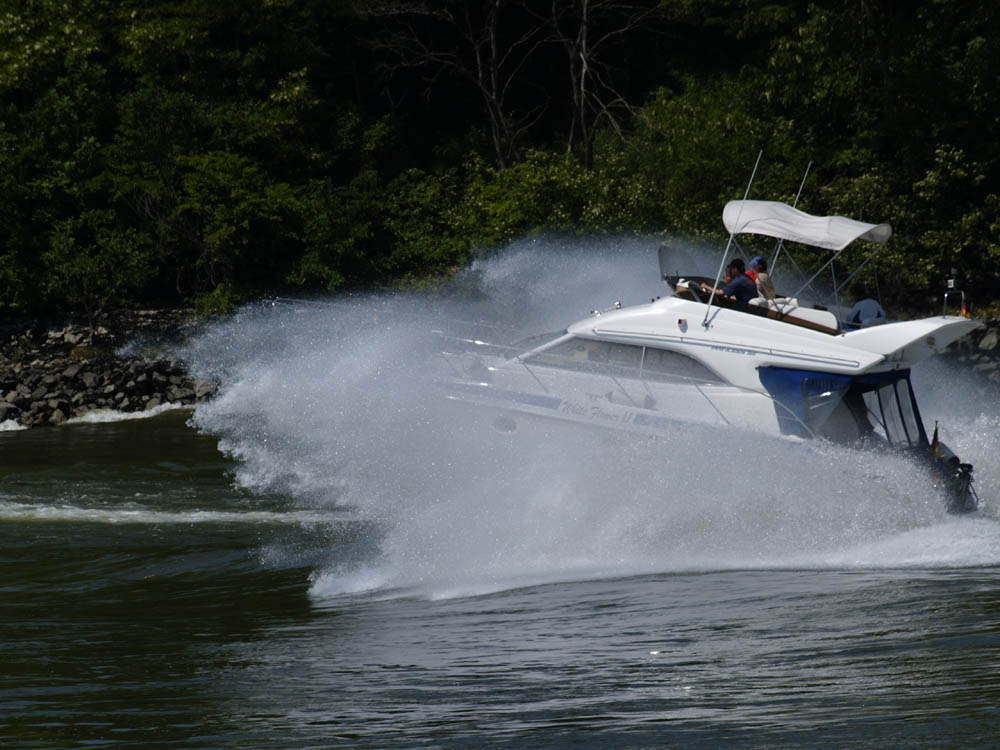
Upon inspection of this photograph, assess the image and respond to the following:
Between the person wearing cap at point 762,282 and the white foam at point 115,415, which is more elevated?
the person wearing cap at point 762,282

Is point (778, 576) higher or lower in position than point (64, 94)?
lower

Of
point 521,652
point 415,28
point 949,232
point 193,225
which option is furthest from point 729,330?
point 415,28

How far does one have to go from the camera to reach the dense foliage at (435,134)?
83.6 feet

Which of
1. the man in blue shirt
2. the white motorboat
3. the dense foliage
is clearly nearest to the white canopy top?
the man in blue shirt

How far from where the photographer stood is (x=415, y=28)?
3719 cm

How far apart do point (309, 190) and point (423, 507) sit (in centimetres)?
2226

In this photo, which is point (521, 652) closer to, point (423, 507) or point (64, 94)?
point (423, 507)

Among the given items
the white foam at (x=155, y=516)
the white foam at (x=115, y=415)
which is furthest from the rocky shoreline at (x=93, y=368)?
the white foam at (x=155, y=516)

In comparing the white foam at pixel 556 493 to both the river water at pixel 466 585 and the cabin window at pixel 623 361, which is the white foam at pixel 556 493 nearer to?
the river water at pixel 466 585

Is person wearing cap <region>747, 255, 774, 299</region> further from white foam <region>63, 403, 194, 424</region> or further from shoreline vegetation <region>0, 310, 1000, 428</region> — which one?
white foam <region>63, 403, 194, 424</region>

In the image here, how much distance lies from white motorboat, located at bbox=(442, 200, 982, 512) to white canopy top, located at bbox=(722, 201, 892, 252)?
96 centimetres

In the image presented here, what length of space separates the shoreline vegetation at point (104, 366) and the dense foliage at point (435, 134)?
0.87 metres

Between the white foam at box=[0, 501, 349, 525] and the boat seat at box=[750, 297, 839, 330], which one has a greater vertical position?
the boat seat at box=[750, 297, 839, 330]

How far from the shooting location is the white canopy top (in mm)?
12133
